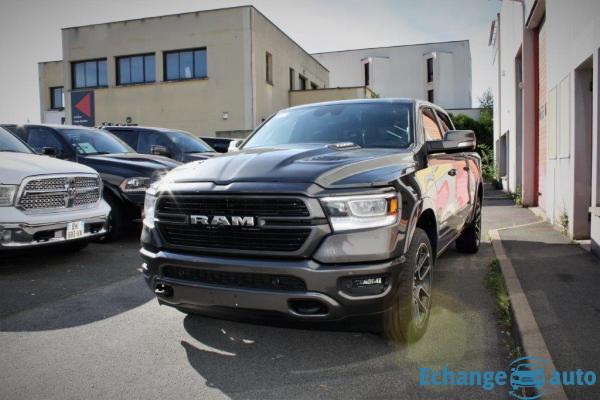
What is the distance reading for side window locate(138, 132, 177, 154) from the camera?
10.6 meters

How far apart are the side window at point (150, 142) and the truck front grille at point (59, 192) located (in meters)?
3.95

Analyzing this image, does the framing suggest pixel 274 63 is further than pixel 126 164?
Yes

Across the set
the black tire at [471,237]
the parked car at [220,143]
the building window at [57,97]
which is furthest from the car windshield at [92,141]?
the building window at [57,97]

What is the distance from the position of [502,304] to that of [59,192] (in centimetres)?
504

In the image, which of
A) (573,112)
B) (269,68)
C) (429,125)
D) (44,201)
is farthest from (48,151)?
(269,68)

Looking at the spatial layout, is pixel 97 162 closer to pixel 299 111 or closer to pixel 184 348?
pixel 299 111

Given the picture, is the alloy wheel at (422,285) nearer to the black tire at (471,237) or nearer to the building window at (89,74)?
the black tire at (471,237)

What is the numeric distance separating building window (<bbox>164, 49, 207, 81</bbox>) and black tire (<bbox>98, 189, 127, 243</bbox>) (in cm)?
1865

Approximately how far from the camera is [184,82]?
2542 cm

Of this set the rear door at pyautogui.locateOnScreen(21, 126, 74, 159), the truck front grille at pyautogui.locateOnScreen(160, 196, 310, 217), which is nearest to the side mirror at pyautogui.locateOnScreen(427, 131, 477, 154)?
the truck front grille at pyautogui.locateOnScreen(160, 196, 310, 217)

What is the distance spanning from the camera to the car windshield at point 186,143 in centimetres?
1076

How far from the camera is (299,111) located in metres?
5.16

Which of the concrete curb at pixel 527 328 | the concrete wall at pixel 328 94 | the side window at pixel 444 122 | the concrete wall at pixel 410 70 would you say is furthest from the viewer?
the concrete wall at pixel 410 70

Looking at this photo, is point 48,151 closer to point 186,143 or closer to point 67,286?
point 67,286
